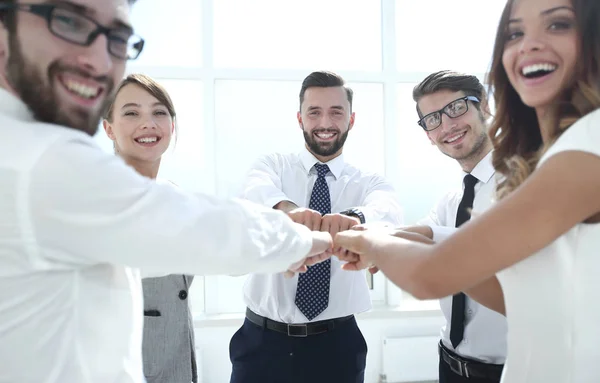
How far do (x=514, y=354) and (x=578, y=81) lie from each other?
0.68 meters

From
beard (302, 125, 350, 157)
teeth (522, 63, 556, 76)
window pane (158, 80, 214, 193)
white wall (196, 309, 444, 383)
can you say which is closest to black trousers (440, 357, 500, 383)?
beard (302, 125, 350, 157)

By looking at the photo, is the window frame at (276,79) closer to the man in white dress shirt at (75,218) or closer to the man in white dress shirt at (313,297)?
the man in white dress shirt at (313,297)

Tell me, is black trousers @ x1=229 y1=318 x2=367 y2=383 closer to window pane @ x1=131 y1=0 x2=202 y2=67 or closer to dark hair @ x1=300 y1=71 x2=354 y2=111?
dark hair @ x1=300 y1=71 x2=354 y2=111

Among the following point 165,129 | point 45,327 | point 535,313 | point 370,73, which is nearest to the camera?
point 45,327

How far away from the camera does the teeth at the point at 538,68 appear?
110 centimetres

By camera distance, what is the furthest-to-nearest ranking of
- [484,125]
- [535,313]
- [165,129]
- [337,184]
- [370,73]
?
[370,73] < [337,184] < [484,125] < [165,129] < [535,313]

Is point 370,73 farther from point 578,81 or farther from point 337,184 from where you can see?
point 578,81

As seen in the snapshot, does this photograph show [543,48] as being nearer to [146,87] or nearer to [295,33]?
[146,87]

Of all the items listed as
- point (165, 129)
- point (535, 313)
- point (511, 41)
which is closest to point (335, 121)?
point (165, 129)

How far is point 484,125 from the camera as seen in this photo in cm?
235

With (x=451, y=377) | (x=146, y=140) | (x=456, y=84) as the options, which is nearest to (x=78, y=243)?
(x=146, y=140)

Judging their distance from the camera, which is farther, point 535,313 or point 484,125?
point 484,125

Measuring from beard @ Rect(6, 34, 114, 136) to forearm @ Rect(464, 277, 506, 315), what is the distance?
1151 millimetres

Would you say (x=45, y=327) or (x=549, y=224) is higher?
(x=549, y=224)
